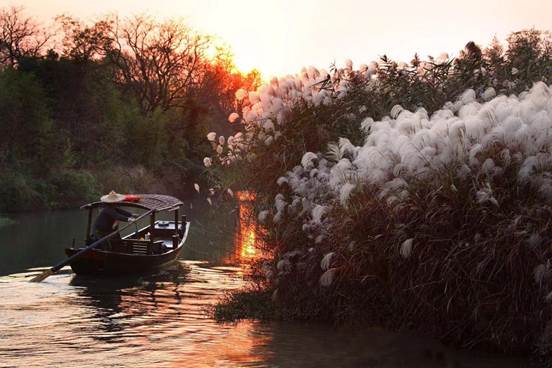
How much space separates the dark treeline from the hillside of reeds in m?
26.3

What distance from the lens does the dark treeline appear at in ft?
134

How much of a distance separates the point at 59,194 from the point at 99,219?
933 inches

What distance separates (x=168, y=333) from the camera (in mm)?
11531

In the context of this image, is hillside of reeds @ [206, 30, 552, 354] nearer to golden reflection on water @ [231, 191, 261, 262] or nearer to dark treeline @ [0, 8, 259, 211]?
golden reflection on water @ [231, 191, 261, 262]

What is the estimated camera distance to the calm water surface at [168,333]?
9.77 metres

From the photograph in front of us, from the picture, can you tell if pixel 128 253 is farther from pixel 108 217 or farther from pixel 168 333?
pixel 168 333

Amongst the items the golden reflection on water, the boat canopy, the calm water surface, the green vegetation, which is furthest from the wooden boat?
the green vegetation

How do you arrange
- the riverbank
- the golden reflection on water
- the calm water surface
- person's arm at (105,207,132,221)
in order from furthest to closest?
1. the riverbank
2. person's arm at (105,207,132,221)
3. the golden reflection on water
4. the calm water surface

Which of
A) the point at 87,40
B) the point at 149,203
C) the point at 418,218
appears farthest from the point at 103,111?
the point at 418,218

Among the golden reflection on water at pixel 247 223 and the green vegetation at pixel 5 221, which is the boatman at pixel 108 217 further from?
the green vegetation at pixel 5 221

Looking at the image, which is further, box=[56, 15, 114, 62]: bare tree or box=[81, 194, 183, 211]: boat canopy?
box=[56, 15, 114, 62]: bare tree

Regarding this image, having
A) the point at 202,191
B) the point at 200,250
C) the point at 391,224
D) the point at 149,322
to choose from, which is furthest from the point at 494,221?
the point at 202,191

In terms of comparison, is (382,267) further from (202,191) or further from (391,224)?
(202,191)

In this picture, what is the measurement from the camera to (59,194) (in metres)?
40.8
